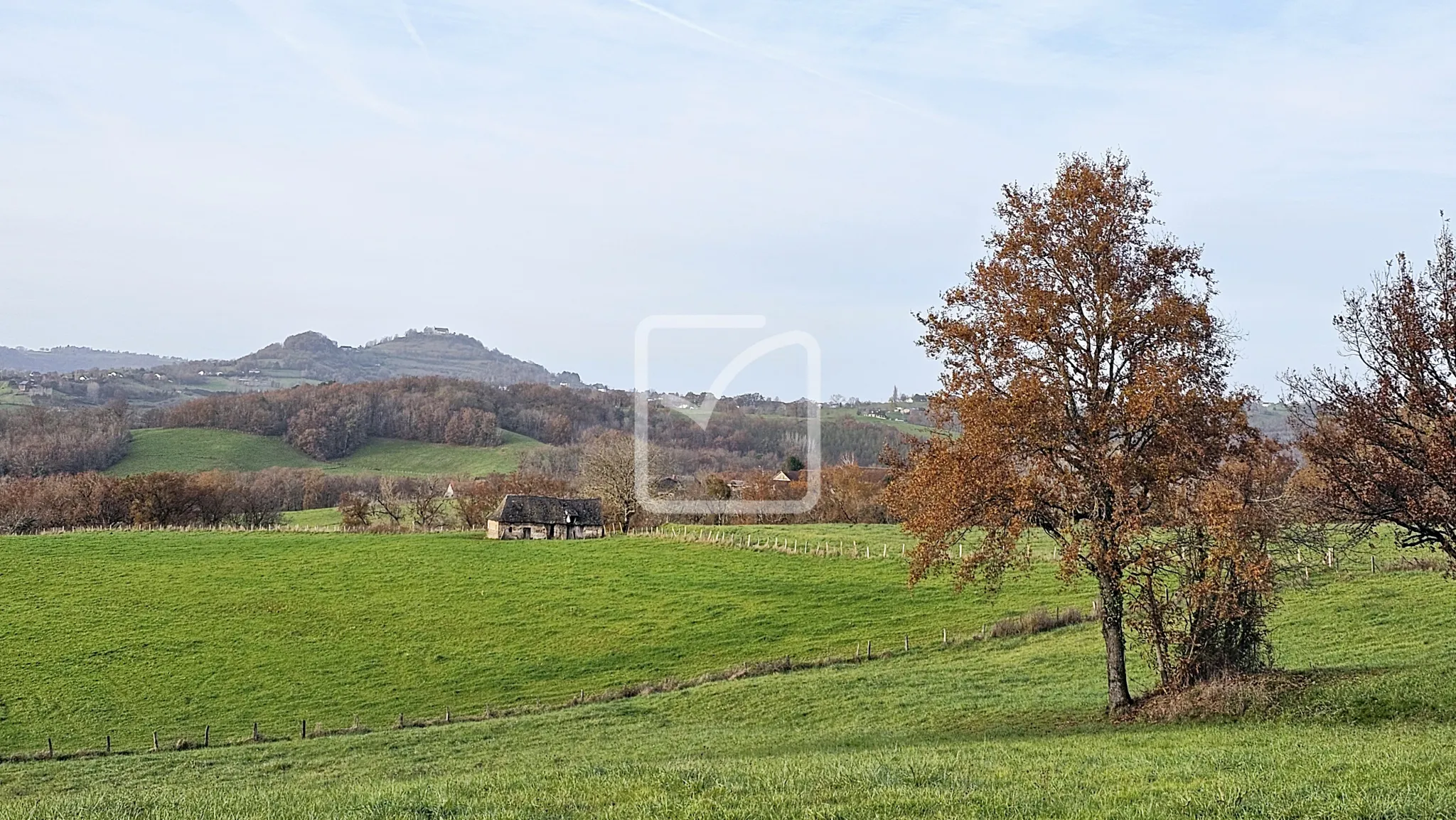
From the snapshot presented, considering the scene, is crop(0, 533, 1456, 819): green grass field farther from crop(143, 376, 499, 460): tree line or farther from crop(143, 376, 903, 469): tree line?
crop(143, 376, 499, 460): tree line

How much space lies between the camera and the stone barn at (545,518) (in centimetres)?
7481

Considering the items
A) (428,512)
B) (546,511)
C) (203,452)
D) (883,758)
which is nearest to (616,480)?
(546,511)

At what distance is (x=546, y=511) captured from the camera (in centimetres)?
7669

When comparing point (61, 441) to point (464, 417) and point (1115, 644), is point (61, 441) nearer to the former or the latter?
point (464, 417)

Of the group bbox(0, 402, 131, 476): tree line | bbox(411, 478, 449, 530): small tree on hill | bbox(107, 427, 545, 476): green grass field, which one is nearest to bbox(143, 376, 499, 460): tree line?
bbox(107, 427, 545, 476): green grass field

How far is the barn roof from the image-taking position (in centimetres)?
7556

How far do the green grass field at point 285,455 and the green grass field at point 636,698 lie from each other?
3150 inches

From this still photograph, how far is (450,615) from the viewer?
4719 centimetres

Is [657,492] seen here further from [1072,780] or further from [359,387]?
[359,387]

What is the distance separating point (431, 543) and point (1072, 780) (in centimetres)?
5898

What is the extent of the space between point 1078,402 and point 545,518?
197 ft

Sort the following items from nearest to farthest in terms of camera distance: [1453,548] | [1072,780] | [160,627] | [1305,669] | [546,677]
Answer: [1072,780]
[1453,548]
[1305,669]
[546,677]
[160,627]

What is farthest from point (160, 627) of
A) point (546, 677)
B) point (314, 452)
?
point (314, 452)

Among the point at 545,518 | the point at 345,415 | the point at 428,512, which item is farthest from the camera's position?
the point at 345,415
